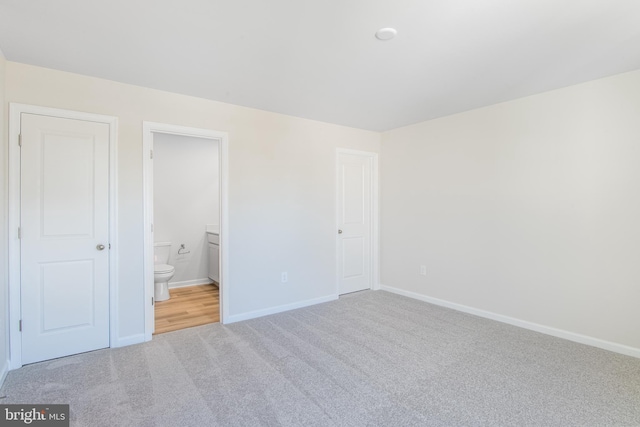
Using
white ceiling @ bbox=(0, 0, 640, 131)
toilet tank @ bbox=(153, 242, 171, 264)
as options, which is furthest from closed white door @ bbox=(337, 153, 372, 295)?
toilet tank @ bbox=(153, 242, 171, 264)

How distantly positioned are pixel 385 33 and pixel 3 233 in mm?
3093

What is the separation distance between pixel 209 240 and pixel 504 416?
4.52 metres

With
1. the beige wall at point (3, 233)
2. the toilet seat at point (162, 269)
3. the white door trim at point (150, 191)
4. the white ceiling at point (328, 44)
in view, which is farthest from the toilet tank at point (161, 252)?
the white ceiling at point (328, 44)

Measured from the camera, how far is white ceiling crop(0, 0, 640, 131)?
5.95 ft

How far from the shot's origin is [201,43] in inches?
85.6

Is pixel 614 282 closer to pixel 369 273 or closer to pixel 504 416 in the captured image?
pixel 504 416

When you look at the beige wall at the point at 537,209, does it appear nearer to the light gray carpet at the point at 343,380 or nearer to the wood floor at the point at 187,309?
the light gray carpet at the point at 343,380

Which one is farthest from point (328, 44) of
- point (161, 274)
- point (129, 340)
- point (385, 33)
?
point (161, 274)

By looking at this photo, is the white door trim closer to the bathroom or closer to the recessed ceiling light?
the bathroom

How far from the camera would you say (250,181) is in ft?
11.7

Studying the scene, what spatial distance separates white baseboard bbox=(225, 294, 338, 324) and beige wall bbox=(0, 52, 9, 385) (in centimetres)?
172

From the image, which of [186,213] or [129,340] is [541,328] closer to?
[129,340]

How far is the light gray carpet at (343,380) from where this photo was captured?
1.88 meters

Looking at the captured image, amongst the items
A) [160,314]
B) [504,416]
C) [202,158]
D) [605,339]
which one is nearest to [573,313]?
[605,339]
